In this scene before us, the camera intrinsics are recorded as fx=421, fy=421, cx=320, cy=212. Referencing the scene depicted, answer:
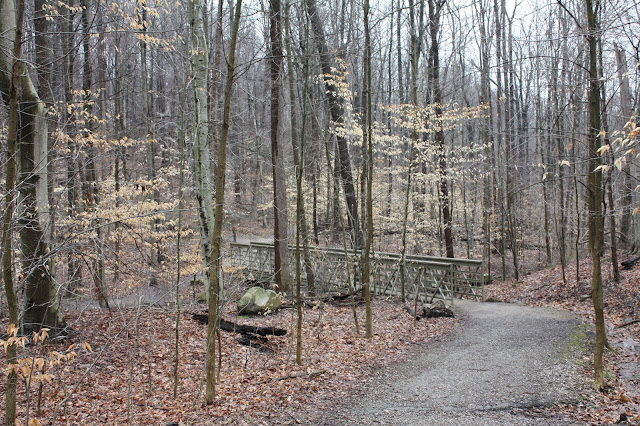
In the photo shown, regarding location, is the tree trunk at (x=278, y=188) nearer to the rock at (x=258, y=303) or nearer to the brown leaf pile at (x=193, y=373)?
the rock at (x=258, y=303)

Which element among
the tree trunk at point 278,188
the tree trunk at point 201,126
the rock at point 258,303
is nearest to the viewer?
the tree trunk at point 201,126

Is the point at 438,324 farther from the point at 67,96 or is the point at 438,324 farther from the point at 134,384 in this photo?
the point at 67,96

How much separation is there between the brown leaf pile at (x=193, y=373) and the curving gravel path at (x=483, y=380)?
471 millimetres

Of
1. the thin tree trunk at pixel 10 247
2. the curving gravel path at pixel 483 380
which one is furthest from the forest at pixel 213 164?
the curving gravel path at pixel 483 380

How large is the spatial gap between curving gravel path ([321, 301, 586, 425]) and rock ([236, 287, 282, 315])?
150 inches

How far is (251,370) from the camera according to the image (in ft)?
21.1

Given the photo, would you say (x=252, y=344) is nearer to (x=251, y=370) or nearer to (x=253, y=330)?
(x=253, y=330)

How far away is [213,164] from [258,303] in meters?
5.65

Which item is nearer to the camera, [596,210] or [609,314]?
[596,210]

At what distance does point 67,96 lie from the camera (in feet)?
35.5

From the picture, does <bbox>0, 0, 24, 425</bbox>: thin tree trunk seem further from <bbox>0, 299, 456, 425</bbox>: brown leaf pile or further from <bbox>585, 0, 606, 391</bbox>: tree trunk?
<bbox>585, 0, 606, 391</bbox>: tree trunk

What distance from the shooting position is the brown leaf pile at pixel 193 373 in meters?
4.70

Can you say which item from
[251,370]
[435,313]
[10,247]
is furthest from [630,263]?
[10,247]

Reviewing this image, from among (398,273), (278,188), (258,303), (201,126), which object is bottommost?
(258,303)
